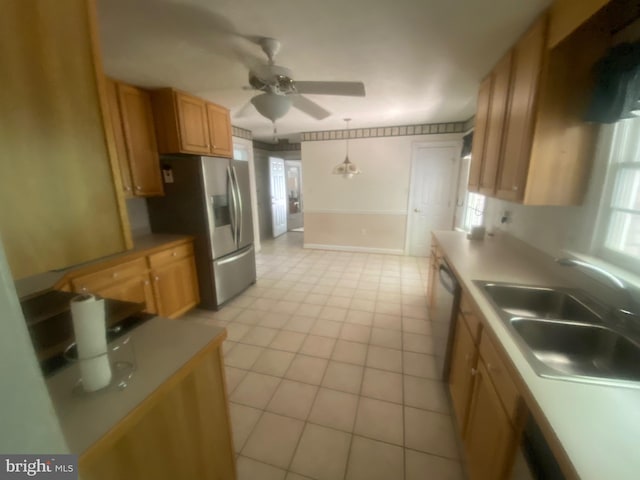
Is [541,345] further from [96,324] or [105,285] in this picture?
[105,285]

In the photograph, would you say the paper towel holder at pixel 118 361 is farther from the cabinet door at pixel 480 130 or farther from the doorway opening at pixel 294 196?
the doorway opening at pixel 294 196

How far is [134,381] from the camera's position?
0.82 meters

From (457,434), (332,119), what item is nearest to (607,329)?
(457,434)

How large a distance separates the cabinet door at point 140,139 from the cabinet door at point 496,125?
3030 millimetres

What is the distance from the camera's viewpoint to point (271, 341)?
2439 millimetres

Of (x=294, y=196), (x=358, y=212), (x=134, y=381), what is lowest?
(x=134, y=381)

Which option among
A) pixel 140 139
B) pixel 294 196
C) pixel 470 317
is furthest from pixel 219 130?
pixel 294 196

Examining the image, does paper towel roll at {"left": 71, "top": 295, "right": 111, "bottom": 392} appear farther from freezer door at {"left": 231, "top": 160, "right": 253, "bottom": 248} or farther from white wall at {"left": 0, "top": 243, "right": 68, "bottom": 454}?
freezer door at {"left": 231, "top": 160, "right": 253, "bottom": 248}

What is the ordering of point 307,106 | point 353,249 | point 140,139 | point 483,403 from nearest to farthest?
point 483,403, point 307,106, point 140,139, point 353,249

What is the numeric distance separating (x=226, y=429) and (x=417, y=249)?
4.39 meters

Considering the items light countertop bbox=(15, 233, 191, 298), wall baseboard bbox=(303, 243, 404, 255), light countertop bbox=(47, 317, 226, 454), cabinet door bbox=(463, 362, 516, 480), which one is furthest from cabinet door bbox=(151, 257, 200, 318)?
wall baseboard bbox=(303, 243, 404, 255)

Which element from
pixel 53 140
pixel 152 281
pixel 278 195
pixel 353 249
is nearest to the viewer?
pixel 53 140

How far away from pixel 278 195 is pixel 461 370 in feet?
18.5

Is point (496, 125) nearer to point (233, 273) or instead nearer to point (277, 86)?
point (277, 86)
